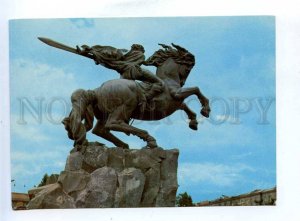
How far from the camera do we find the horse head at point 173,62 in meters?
8.61

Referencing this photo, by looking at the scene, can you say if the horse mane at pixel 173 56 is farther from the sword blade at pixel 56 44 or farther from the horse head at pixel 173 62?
the sword blade at pixel 56 44

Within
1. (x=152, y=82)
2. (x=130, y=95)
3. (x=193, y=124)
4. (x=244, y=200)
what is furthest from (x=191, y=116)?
(x=244, y=200)

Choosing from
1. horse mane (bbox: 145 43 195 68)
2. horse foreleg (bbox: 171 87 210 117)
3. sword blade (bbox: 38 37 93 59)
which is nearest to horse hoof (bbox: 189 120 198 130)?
horse foreleg (bbox: 171 87 210 117)

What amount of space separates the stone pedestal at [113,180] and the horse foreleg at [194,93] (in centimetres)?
44

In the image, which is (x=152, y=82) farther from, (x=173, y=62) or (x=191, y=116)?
(x=191, y=116)

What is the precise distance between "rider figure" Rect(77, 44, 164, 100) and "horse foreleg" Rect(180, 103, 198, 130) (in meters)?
0.25

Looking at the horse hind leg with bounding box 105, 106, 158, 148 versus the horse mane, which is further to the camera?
the horse mane

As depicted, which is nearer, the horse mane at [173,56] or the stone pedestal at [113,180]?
the stone pedestal at [113,180]

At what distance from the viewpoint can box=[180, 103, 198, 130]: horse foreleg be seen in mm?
8575

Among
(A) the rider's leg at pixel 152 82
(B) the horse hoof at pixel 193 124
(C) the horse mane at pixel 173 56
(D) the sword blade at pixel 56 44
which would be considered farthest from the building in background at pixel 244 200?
(D) the sword blade at pixel 56 44

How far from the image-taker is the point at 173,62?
28.3 feet

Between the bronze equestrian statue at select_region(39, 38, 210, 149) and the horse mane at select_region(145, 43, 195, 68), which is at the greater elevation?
the horse mane at select_region(145, 43, 195, 68)

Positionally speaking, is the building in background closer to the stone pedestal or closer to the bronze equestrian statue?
the stone pedestal
